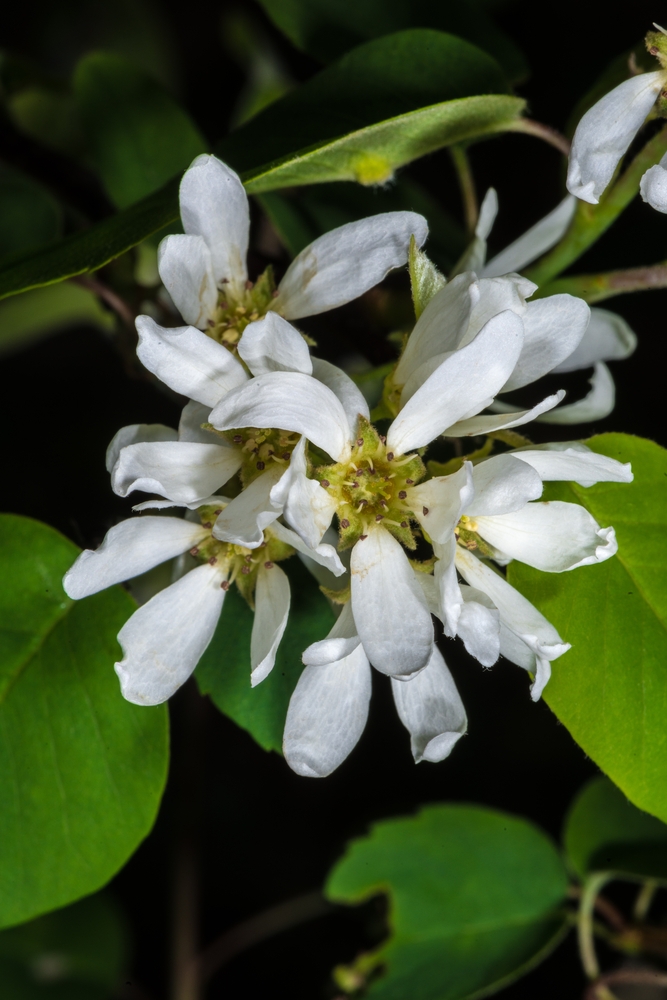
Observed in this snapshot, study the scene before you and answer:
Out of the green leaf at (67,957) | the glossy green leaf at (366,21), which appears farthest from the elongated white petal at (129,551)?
the green leaf at (67,957)

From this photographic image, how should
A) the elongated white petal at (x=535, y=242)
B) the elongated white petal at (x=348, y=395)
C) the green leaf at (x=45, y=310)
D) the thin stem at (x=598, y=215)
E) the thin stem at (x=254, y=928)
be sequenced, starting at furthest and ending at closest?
the thin stem at (x=254, y=928)
the green leaf at (x=45, y=310)
the elongated white petal at (x=535, y=242)
the thin stem at (x=598, y=215)
the elongated white petal at (x=348, y=395)

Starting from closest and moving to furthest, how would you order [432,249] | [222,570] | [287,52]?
[222,570] < [432,249] < [287,52]

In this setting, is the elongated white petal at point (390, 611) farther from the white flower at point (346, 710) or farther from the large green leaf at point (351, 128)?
the large green leaf at point (351, 128)

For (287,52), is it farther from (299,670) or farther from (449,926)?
(449,926)

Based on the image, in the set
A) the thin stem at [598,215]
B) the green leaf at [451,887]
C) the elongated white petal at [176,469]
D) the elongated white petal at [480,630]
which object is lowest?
the green leaf at [451,887]

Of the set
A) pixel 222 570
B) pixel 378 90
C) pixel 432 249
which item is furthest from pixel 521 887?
pixel 378 90

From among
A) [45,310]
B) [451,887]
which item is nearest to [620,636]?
[451,887]
